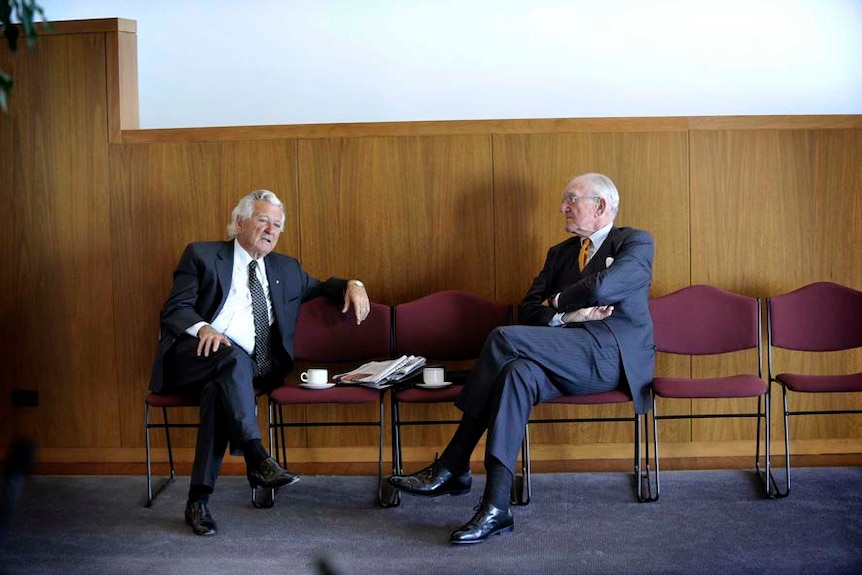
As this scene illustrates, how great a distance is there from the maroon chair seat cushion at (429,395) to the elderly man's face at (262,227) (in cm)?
102

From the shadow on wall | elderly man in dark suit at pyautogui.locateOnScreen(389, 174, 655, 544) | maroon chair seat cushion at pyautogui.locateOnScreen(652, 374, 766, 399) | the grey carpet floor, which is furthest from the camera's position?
maroon chair seat cushion at pyautogui.locateOnScreen(652, 374, 766, 399)

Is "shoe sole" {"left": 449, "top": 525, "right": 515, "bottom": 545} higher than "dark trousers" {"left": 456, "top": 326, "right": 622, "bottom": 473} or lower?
lower

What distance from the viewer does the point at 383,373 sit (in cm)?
430

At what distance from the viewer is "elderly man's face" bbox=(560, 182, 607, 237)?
177 inches

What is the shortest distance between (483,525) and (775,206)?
260cm

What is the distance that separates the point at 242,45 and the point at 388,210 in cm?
165

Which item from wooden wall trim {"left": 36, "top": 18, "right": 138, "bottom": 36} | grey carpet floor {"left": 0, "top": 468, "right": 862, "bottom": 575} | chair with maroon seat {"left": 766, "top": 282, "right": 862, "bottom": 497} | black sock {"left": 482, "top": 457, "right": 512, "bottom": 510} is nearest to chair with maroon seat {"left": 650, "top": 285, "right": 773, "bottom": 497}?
chair with maroon seat {"left": 766, "top": 282, "right": 862, "bottom": 497}

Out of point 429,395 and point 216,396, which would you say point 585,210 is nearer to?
point 429,395

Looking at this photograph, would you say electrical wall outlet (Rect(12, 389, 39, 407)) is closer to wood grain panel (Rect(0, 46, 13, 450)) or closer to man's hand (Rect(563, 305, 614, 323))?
wood grain panel (Rect(0, 46, 13, 450))

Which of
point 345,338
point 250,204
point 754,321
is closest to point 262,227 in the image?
point 250,204

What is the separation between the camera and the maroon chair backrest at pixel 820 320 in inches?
182

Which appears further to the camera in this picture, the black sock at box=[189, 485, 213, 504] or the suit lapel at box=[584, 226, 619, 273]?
the suit lapel at box=[584, 226, 619, 273]

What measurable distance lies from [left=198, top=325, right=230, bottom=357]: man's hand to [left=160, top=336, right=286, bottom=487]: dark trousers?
3cm

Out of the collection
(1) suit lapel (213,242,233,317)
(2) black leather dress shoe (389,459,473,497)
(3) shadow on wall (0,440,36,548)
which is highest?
(1) suit lapel (213,242,233,317)
